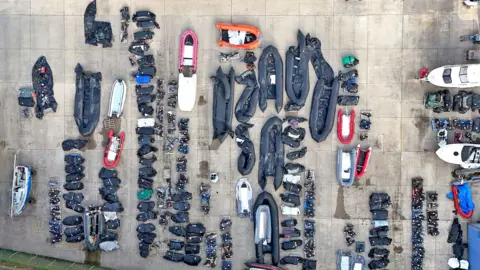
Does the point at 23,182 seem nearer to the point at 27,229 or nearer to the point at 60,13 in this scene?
the point at 27,229

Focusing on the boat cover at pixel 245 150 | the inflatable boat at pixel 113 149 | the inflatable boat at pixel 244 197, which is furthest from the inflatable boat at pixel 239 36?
the inflatable boat at pixel 113 149

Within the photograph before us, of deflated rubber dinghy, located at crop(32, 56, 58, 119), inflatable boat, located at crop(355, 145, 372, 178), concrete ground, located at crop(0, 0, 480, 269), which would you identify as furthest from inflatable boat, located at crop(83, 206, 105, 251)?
inflatable boat, located at crop(355, 145, 372, 178)

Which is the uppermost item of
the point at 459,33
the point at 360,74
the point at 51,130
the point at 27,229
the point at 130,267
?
the point at 459,33

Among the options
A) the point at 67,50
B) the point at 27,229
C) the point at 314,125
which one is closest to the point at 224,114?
the point at 314,125

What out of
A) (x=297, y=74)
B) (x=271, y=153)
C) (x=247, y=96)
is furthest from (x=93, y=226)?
(x=297, y=74)

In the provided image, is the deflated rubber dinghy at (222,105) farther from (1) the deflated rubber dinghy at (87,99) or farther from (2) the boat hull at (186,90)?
(1) the deflated rubber dinghy at (87,99)
